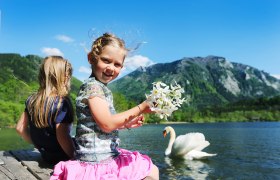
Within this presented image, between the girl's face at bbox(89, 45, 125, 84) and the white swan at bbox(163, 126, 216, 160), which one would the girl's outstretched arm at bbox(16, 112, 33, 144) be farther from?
the white swan at bbox(163, 126, 216, 160)

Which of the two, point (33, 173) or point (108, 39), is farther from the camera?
point (33, 173)

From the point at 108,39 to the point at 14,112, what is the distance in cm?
9582

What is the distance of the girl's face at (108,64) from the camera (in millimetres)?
3914

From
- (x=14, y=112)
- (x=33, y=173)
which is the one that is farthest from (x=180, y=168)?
(x=14, y=112)

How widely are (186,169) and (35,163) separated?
12.1 metres

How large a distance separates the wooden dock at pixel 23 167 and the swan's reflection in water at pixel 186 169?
9103 mm

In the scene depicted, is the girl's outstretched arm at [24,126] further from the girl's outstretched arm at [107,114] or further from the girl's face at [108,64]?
the girl's outstretched arm at [107,114]

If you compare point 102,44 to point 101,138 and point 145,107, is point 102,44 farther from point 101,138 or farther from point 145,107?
point 101,138

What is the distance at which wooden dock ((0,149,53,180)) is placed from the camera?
4.73 m

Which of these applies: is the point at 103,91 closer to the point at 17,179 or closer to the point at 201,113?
the point at 17,179

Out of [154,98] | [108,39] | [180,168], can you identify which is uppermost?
[108,39]

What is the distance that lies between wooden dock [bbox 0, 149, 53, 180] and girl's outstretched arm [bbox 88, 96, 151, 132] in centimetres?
138

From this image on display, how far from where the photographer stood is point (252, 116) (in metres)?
159

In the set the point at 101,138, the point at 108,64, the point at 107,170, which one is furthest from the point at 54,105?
the point at 107,170
